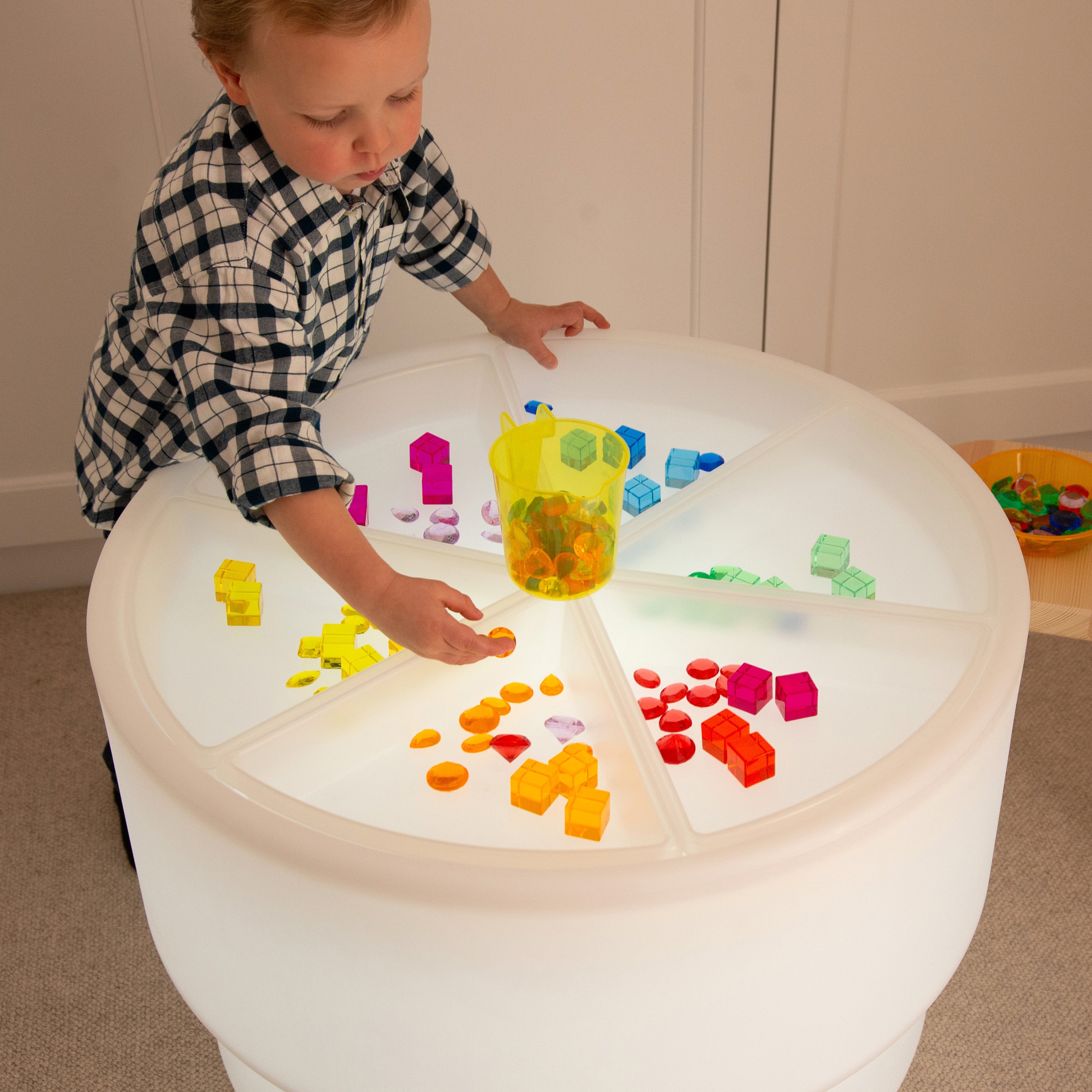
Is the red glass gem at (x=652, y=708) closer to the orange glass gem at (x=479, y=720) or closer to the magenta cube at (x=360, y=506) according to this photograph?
the orange glass gem at (x=479, y=720)

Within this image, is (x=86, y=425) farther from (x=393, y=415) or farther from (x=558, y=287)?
(x=558, y=287)

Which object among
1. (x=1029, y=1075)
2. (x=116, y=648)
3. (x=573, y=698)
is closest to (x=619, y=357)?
(x=573, y=698)

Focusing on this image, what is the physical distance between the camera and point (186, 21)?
161 cm

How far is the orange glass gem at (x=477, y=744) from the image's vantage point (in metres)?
0.92

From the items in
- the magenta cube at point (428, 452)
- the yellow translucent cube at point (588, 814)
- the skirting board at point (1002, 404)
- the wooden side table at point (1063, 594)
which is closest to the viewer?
the yellow translucent cube at point (588, 814)

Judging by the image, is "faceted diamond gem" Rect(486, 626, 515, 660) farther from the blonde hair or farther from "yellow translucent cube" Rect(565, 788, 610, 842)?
the blonde hair

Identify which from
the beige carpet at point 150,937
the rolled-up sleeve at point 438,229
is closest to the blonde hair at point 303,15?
the rolled-up sleeve at point 438,229

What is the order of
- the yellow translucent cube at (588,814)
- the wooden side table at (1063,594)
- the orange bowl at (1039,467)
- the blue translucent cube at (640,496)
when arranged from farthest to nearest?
the orange bowl at (1039,467) → the wooden side table at (1063,594) → the blue translucent cube at (640,496) → the yellow translucent cube at (588,814)

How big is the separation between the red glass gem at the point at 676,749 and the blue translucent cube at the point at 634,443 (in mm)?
397

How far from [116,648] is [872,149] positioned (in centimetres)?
156

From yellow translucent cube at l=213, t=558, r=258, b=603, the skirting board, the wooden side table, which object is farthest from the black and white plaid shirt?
the skirting board

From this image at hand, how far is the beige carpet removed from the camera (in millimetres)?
1300

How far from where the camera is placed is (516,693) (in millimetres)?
966

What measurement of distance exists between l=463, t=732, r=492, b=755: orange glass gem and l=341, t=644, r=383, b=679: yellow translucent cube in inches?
5.3
